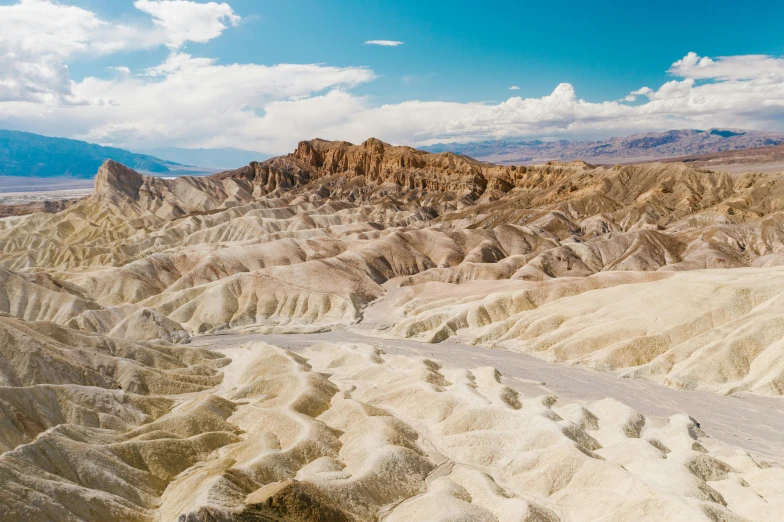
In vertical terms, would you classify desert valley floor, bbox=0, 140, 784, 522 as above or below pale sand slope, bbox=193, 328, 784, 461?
above

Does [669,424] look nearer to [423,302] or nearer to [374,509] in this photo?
[374,509]

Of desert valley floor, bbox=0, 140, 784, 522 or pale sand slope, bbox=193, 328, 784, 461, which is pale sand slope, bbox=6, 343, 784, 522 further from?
pale sand slope, bbox=193, 328, 784, 461

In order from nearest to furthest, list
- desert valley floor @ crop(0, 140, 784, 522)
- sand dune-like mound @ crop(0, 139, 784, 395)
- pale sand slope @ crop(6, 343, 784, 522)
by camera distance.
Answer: pale sand slope @ crop(6, 343, 784, 522), desert valley floor @ crop(0, 140, 784, 522), sand dune-like mound @ crop(0, 139, 784, 395)

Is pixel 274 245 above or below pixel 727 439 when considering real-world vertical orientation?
above

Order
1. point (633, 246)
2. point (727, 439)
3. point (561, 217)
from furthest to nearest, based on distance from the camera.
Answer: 1. point (561, 217)
2. point (633, 246)
3. point (727, 439)

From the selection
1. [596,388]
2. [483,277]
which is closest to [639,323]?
[596,388]

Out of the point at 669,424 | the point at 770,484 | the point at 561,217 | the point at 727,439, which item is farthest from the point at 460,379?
the point at 561,217

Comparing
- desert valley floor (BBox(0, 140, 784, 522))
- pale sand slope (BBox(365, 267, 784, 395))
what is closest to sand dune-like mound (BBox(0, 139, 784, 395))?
pale sand slope (BBox(365, 267, 784, 395))
